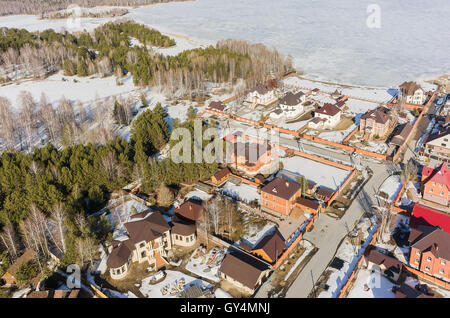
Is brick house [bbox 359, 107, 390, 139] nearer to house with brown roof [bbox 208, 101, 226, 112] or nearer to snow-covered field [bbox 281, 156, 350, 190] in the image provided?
snow-covered field [bbox 281, 156, 350, 190]

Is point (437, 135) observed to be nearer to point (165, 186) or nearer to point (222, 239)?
point (222, 239)

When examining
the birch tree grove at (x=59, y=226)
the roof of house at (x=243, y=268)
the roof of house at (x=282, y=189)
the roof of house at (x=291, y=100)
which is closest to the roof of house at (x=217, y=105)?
the roof of house at (x=291, y=100)

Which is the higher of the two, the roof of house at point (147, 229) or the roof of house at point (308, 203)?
the roof of house at point (147, 229)

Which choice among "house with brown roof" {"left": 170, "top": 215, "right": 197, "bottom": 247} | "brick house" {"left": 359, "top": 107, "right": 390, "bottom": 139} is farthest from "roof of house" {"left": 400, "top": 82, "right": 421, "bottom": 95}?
"house with brown roof" {"left": 170, "top": 215, "right": 197, "bottom": 247}

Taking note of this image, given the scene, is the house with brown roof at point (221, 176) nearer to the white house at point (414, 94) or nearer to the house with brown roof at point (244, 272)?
the house with brown roof at point (244, 272)

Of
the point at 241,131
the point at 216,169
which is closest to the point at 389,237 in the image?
the point at 216,169
